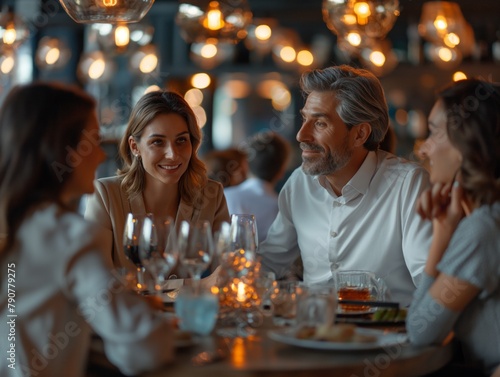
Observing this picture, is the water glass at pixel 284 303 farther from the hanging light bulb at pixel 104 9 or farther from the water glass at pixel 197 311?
the hanging light bulb at pixel 104 9

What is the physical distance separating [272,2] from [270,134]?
2930 millimetres

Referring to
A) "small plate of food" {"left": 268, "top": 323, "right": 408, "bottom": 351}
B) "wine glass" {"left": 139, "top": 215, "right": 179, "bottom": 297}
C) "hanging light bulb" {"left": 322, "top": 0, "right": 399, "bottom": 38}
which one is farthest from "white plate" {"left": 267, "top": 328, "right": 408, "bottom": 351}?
"hanging light bulb" {"left": 322, "top": 0, "right": 399, "bottom": 38}

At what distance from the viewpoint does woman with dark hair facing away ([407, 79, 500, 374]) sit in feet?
6.93

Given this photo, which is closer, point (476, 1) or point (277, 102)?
point (476, 1)

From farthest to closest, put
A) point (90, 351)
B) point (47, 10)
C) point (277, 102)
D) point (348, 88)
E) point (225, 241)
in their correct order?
point (277, 102) < point (47, 10) < point (348, 88) < point (225, 241) < point (90, 351)

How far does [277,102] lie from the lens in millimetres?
13430

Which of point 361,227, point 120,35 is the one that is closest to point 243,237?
point 361,227

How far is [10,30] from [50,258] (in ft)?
12.1

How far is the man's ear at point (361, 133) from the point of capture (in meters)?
3.56

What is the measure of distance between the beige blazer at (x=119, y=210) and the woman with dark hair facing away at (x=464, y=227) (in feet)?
4.51

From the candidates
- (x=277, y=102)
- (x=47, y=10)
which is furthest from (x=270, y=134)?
(x=277, y=102)

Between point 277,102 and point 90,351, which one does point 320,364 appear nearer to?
point 90,351

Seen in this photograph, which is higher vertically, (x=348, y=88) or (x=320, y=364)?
(x=348, y=88)

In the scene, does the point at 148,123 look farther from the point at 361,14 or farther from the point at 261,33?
the point at 261,33
